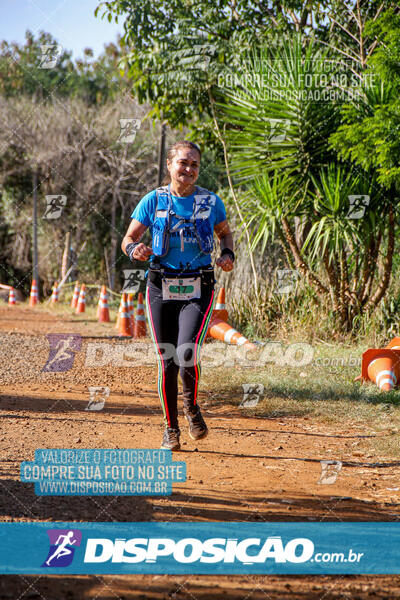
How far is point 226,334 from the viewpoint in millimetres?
10070

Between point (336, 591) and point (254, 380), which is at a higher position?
point (336, 591)

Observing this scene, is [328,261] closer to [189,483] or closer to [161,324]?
[161,324]

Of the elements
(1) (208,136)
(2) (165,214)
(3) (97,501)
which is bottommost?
(3) (97,501)

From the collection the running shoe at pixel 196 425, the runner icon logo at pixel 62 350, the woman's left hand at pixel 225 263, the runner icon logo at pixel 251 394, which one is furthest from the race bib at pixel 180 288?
the runner icon logo at pixel 62 350

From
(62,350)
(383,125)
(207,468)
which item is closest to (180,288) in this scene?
(207,468)

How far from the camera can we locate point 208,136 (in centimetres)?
1255

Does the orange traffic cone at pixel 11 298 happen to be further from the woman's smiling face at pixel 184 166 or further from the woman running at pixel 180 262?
the woman's smiling face at pixel 184 166

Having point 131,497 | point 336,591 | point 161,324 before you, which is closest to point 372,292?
point 161,324

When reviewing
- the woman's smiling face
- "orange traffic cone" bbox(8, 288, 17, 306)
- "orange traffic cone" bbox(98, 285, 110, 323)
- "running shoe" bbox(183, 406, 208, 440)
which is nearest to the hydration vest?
the woman's smiling face

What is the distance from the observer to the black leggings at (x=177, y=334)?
459 cm

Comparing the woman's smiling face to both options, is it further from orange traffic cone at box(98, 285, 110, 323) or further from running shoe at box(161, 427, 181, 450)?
orange traffic cone at box(98, 285, 110, 323)

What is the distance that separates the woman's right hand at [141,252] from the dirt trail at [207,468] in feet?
4.42

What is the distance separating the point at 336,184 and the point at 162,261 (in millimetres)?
5187

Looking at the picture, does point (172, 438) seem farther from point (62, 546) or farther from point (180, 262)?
point (62, 546)
